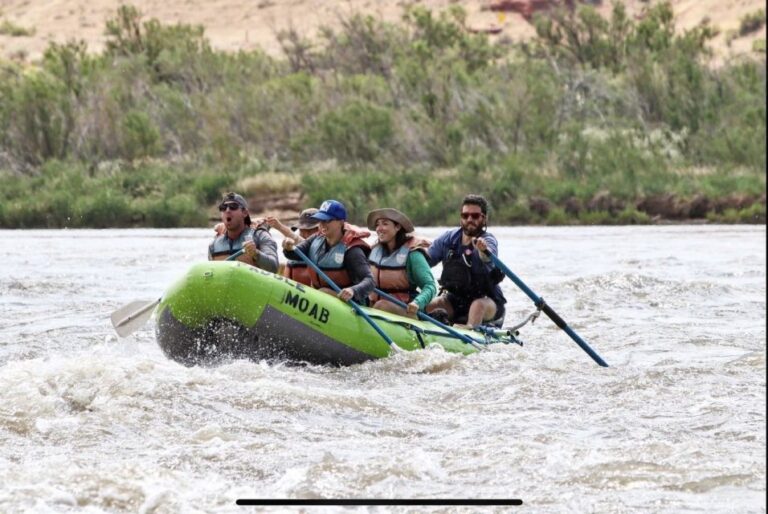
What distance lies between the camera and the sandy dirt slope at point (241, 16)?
62.1 m

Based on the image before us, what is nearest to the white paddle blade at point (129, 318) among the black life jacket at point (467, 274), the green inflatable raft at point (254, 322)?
the green inflatable raft at point (254, 322)

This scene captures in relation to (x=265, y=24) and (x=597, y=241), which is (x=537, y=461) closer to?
(x=597, y=241)

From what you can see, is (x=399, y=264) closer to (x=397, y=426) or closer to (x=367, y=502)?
(x=397, y=426)

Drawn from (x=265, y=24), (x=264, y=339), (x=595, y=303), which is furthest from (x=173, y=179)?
(x=265, y=24)

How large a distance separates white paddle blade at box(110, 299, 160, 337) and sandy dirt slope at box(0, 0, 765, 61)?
5173 cm

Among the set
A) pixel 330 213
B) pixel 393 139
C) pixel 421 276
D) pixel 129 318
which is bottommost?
pixel 393 139

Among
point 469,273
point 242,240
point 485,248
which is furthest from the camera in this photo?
point 469,273

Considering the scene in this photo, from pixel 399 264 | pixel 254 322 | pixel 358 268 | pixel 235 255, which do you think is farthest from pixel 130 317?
pixel 399 264

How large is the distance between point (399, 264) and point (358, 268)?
0.39 meters

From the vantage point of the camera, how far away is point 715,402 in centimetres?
801

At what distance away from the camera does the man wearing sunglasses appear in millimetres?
9297

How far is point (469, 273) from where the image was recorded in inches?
→ 388

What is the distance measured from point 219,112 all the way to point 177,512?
29786 mm

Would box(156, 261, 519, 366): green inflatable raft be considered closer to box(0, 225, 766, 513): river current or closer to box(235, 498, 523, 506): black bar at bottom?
box(0, 225, 766, 513): river current
